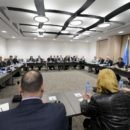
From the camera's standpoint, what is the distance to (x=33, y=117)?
2.49ft

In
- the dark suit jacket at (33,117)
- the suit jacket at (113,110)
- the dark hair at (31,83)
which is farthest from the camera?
the suit jacket at (113,110)

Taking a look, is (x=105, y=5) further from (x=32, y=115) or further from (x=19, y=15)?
(x=32, y=115)

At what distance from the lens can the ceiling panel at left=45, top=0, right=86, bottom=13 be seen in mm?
3406

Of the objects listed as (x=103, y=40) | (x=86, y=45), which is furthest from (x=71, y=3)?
(x=86, y=45)

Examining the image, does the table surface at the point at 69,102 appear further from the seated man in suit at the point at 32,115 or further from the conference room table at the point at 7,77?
the conference room table at the point at 7,77

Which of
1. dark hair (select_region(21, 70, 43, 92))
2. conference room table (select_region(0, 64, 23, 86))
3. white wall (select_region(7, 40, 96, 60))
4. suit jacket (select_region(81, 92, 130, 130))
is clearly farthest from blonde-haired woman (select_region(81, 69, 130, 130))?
white wall (select_region(7, 40, 96, 60))

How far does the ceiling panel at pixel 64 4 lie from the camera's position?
341 cm

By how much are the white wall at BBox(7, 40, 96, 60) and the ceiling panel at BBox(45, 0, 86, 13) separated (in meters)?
9.13

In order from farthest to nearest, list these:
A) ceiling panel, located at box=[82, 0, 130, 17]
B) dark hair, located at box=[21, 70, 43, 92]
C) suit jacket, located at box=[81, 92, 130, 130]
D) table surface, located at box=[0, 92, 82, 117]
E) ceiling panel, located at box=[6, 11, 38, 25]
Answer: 1. ceiling panel, located at box=[6, 11, 38, 25]
2. ceiling panel, located at box=[82, 0, 130, 17]
3. table surface, located at box=[0, 92, 82, 117]
4. suit jacket, located at box=[81, 92, 130, 130]
5. dark hair, located at box=[21, 70, 43, 92]

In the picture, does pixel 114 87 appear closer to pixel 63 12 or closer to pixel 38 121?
pixel 38 121

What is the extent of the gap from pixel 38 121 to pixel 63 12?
4.18m

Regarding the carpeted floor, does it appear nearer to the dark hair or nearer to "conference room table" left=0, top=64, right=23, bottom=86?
"conference room table" left=0, top=64, right=23, bottom=86

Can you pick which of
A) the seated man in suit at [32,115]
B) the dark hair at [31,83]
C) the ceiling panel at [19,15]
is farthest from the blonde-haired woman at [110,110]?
the ceiling panel at [19,15]

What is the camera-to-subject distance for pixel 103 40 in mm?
11289
